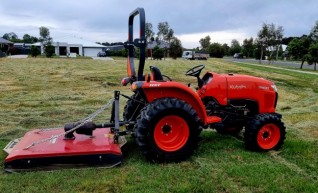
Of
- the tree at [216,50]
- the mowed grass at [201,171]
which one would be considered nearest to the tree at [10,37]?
the tree at [216,50]

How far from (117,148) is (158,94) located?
892 millimetres

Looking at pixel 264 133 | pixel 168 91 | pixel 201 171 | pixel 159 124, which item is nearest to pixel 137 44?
pixel 168 91

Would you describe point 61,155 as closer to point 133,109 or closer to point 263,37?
point 133,109

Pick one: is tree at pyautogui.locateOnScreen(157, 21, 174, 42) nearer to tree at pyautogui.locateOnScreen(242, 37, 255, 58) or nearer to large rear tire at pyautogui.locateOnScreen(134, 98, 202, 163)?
tree at pyautogui.locateOnScreen(242, 37, 255, 58)

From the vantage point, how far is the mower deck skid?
13.6ft

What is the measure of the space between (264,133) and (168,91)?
167 cm

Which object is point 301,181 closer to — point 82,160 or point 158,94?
point 158,94

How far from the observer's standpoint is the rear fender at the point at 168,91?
14.8 ft

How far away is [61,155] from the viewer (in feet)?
13.8

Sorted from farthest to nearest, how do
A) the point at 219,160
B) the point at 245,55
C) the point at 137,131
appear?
the point at 245,55 < the point at 219,160 < the point at 137,131

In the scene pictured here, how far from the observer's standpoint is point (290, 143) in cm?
558

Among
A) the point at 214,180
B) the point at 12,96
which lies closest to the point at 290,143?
the point at 214,180

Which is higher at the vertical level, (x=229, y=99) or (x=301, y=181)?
(x=229, y=99)

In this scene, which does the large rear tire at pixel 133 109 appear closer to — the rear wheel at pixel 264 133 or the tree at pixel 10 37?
the rear wheel at pixel 264 133
